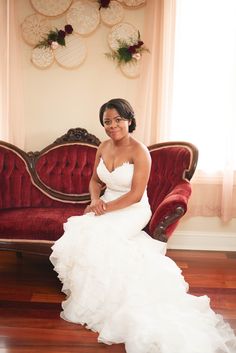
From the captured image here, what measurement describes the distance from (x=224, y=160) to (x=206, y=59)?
96 cm

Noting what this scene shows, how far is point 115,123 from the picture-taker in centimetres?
269

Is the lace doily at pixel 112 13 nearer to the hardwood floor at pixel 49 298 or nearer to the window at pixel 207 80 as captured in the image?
the window at pixel 207 80

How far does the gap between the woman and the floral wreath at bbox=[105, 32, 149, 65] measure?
3.64 feet

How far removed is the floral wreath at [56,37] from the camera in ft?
11.9

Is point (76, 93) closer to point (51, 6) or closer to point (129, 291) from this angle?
point (51, 6)

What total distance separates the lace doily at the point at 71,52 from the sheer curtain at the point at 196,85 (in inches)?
23.9

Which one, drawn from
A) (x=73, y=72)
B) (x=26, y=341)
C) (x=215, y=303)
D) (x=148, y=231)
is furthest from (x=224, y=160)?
(x=26, y=341)

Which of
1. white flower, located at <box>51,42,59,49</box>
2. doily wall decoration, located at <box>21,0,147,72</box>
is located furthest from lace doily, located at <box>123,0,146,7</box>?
white flower, located at <box>51,42,59,49</box>

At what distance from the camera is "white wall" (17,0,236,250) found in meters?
3.72

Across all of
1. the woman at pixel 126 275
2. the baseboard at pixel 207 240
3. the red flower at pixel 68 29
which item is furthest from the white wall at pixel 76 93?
the woman at pixel 126 275

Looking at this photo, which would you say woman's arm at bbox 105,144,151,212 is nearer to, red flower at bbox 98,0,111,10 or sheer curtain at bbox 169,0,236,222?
sheer curtain at bbox 169,0,236,222

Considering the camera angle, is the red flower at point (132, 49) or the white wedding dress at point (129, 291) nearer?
the white wedding dress at point (129, 291)

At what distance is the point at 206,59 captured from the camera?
364cm

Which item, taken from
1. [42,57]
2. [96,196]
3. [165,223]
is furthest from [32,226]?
[42,57]
